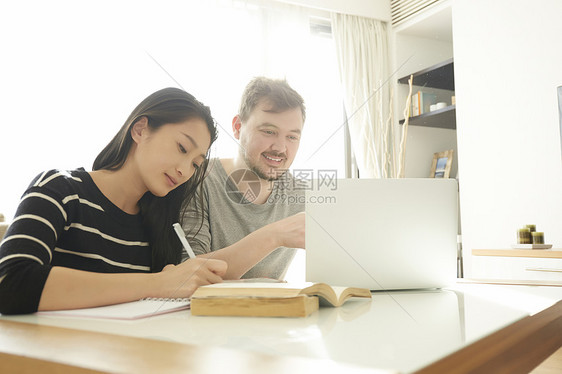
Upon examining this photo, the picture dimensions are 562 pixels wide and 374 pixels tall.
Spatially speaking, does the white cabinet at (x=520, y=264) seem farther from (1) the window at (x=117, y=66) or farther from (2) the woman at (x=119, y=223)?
(2) the woman at (x=119, y=223)

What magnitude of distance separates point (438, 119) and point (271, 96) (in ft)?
8.63

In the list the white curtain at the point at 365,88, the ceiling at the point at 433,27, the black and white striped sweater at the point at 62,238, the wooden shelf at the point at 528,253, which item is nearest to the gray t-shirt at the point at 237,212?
the black and white striped sweater at the point at 62,238

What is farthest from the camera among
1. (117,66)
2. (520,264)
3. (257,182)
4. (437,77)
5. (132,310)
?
(437,77)

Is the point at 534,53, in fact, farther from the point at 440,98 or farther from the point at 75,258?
the point at 75,258

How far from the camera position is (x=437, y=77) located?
3.85 metres

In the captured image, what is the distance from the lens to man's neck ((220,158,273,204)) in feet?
5.27

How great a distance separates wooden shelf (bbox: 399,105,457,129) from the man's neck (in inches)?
93.0

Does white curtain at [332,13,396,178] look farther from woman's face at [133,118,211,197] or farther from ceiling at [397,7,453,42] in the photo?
woman's face at [133,118,211,197]

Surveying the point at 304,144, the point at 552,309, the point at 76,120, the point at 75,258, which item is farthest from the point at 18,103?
the point at 552,309

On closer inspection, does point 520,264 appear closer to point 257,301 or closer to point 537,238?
point 537,238

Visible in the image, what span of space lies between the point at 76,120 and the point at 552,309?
2.88 m

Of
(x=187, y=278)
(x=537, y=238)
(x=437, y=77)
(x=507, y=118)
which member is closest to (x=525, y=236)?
(x=537, y=238)

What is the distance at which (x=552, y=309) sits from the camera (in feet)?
2.31

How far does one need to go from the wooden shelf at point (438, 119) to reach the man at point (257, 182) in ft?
7.55
